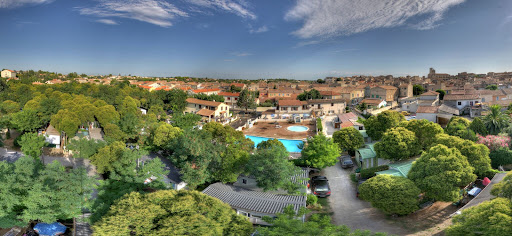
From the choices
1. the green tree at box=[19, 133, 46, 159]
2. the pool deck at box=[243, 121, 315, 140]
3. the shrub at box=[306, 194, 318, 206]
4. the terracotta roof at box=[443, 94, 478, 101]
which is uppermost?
the terracotta roof at box=[443, 94, 478, 101]

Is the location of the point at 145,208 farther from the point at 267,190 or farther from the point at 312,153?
the point at 312,153

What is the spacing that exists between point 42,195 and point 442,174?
16.4 meters

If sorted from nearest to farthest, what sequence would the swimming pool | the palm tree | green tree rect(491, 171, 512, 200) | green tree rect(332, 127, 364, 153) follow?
green tree rect(491, 171, 512, 200) < the palm tree < green tree rect(332, 127, 364, 153) < the swimming pool

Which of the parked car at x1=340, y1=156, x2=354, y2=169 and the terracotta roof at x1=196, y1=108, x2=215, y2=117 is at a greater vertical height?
the terracotta roof at x1=196, y1=108, x2=215, y2=117

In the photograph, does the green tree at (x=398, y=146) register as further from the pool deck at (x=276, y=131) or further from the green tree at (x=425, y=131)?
the pool deck at (x=276, y=131)

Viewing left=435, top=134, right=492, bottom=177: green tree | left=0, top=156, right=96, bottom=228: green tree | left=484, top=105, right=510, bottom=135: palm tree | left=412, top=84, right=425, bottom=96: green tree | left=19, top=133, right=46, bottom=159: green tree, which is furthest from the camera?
left=412, top=84, right=425, bottom=96: green tree

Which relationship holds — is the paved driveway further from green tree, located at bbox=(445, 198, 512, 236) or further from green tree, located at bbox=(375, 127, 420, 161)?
green tree, located at bbox=(375, 127, 420, 161)

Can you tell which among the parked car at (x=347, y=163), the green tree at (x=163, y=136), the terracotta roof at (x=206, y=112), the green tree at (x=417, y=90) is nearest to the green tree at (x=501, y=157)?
the parked car at (x=347, y=163)

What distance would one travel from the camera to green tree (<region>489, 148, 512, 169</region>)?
16031 millimetres

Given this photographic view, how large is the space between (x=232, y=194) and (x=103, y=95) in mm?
28224

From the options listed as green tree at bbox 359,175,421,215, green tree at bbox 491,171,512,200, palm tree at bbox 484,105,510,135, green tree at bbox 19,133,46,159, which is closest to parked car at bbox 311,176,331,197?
green tree at bbox 359,175,421,215

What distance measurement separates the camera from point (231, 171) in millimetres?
15359

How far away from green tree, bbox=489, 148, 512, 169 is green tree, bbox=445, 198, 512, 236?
→ 9.14 metres

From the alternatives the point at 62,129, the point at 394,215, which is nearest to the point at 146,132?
the point at 62,129
